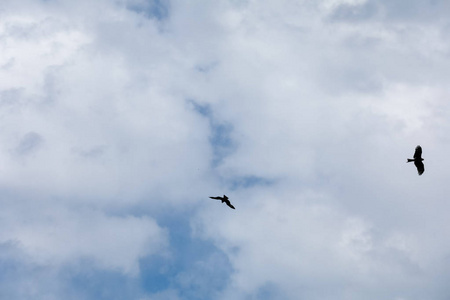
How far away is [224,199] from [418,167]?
39.5 m

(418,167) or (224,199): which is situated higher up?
(418,167)

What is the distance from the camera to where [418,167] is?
104 m

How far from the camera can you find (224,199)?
354 feet
